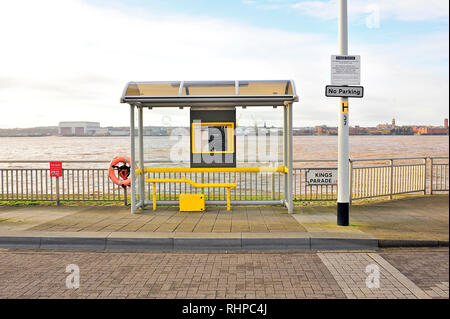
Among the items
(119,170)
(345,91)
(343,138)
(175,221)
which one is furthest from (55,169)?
(345,91)

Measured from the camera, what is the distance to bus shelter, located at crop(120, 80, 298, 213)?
30.3ft

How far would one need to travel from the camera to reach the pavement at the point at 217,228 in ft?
22.8

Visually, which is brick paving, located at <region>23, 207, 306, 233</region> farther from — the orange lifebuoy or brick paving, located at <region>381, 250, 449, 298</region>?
brick paving, located at <region>381, 250, 449, 298</region>

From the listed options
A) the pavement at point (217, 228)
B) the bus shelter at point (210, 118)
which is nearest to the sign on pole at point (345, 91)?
the bus shelter at point (210, 118)

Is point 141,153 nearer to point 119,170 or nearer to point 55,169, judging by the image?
point 119,170

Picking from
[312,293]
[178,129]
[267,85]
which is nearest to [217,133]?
[178,129]

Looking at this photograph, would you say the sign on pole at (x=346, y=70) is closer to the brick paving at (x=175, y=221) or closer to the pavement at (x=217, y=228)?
the pavement at (x=217, y=228)

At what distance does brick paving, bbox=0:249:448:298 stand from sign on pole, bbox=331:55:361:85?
3.31 metres

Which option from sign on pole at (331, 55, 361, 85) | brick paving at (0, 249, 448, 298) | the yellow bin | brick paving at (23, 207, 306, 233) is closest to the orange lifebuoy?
brick paving at (23, 207, 306, 233)

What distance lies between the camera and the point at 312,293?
15.6 ft

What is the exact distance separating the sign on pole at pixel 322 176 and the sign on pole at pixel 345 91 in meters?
2.27

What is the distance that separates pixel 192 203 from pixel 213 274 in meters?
4.27
